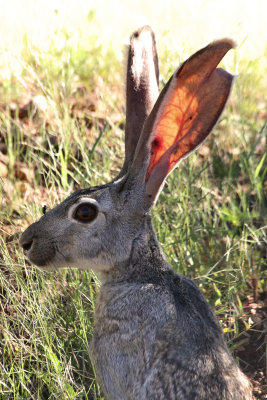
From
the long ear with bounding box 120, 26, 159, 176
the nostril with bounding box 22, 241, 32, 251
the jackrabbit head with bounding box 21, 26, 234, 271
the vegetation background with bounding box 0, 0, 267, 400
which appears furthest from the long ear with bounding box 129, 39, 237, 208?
the nostril with bounding box 22, 241, 32, 251

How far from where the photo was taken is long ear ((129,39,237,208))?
334cm

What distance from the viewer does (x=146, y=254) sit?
380 centimetres

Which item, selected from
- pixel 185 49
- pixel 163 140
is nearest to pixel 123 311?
pixel 163 140

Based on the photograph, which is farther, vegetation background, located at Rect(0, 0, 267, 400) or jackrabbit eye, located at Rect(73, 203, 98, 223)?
vegetation background, located at Rect(0, 0, 267, 400)

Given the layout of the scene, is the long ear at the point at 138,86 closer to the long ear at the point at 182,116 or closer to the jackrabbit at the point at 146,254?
the jackrabbit at the point at 146,254

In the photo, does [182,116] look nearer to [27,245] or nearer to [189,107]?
[189,107]

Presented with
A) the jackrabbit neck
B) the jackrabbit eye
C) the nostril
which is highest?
the jackrabbit eye

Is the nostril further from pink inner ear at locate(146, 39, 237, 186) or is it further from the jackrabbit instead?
pink inner ear at locate(146, 39, 237, 186)

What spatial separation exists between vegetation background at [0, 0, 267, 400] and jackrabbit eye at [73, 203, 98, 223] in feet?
2.01

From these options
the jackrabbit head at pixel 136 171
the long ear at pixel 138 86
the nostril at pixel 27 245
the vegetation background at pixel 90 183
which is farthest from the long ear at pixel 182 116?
the nostril at pixel 27 245

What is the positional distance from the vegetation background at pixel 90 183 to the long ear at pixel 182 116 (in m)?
0.20

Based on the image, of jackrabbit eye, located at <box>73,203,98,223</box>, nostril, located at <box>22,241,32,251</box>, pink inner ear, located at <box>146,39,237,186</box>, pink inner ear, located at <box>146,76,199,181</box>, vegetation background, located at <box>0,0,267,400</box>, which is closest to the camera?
pink inner ear, located at <box>146,39,237,186</box>

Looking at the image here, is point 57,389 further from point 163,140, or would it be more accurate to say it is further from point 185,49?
point 185,49

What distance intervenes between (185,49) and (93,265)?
2.03 m
